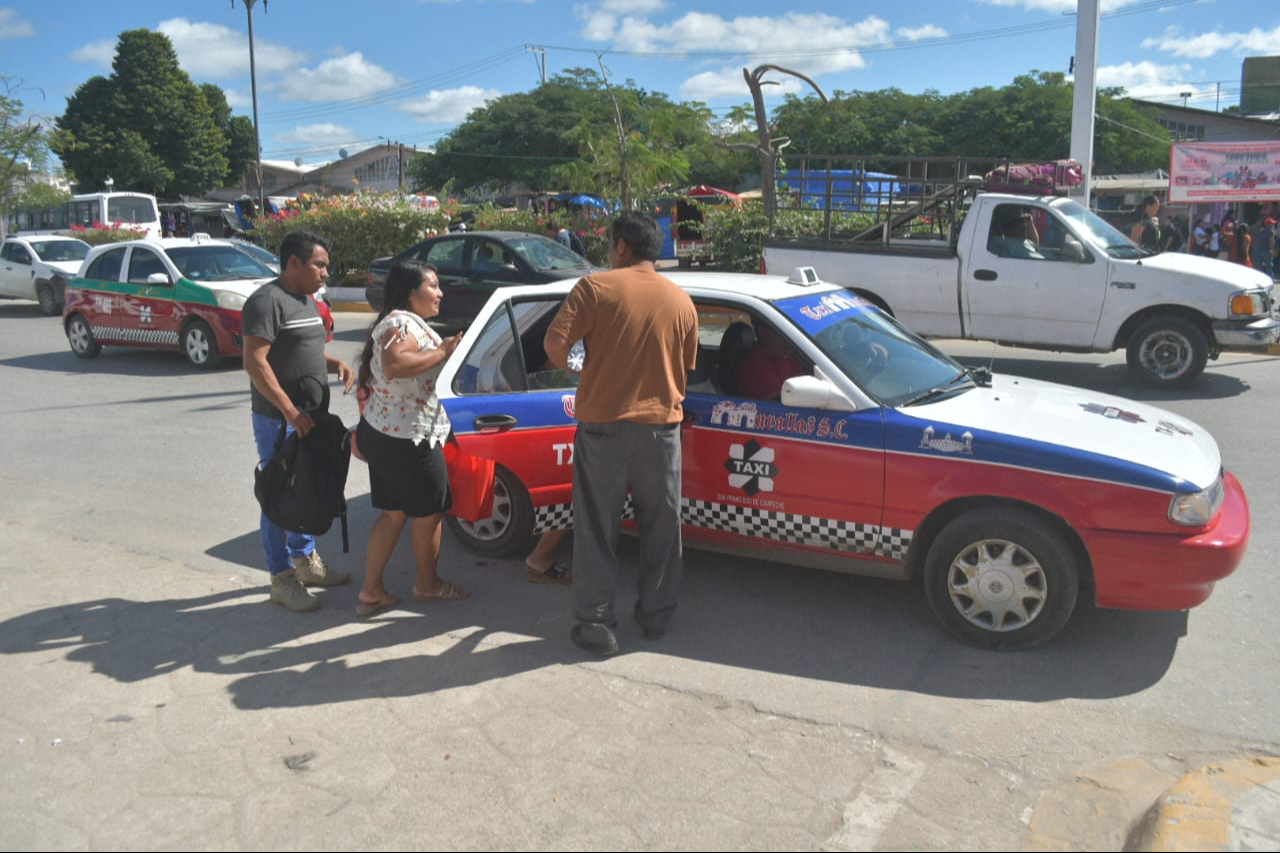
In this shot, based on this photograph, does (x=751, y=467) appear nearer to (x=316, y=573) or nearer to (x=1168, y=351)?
(x=316, y=573)

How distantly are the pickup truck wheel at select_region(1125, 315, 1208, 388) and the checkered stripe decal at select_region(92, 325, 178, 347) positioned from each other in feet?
36.2

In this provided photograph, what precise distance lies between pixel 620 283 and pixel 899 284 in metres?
7.39

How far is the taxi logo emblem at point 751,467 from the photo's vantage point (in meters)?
4.69

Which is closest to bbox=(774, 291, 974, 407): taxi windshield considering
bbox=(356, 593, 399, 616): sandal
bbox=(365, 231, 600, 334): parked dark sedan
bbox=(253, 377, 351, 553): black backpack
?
bbox=(253, 377, 351, 553): black backpack

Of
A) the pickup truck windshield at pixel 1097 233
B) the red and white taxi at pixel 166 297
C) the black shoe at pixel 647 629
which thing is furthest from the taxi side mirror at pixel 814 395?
the red and white taxi at pixel 166 297

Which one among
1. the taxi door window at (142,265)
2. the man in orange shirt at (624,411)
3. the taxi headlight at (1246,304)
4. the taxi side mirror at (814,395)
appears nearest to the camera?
the man in orange shirt at (624,411)

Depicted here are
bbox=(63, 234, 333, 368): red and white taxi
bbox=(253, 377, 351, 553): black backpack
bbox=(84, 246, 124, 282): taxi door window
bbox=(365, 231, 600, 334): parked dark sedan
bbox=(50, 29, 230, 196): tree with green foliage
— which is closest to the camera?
bbox=(253, 377, 351, 553): black backpack

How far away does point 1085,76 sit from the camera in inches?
627

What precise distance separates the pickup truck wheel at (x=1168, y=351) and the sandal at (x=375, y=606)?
27.1ft

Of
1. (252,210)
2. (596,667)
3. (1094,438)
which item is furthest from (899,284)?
(252,210)

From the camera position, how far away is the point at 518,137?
52031mm

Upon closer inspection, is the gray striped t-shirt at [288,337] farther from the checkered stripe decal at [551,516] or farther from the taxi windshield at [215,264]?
the taxi windshield at [215,264]

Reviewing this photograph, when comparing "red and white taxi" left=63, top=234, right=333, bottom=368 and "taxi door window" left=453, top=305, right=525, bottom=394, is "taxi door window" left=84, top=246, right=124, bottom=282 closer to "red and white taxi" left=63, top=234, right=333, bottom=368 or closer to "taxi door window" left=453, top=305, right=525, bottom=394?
"red and white taxi" left=63, top=234, right=333, bottom=368

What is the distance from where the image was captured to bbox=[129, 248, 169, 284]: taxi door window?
13.0 metres
